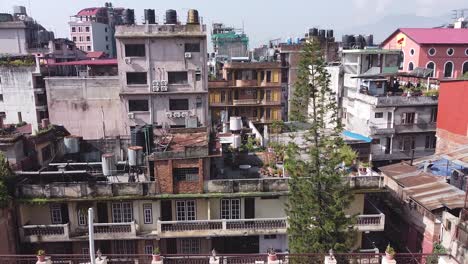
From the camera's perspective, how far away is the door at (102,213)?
24.7 metres

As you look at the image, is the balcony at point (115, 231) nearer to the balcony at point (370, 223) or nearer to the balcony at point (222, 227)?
the balcony at point (222, 227)

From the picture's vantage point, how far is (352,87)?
→ 44375 millimetres

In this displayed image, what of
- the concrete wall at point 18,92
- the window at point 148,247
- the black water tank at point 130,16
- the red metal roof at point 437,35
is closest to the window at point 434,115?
the red metal roof at point 437,35

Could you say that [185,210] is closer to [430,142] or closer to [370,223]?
[370,223]

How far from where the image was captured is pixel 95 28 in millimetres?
99250

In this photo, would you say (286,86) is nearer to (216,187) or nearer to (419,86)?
(419,86)

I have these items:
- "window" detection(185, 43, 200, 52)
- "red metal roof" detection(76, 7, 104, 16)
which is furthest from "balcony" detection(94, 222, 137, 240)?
"red metal roof" detection(76, 7, 104, 16)

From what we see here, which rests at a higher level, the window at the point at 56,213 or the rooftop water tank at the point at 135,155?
the rooftop water tank at the point at 135,155

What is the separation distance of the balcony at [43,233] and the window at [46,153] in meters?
5.37

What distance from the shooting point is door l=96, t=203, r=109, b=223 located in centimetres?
2466

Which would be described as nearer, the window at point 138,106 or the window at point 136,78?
the window at point 136,78

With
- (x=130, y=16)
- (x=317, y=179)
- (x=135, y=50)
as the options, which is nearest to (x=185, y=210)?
(x=317, y=179)

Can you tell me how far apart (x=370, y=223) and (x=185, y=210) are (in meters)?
11.6

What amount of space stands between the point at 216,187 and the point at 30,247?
473 inches
